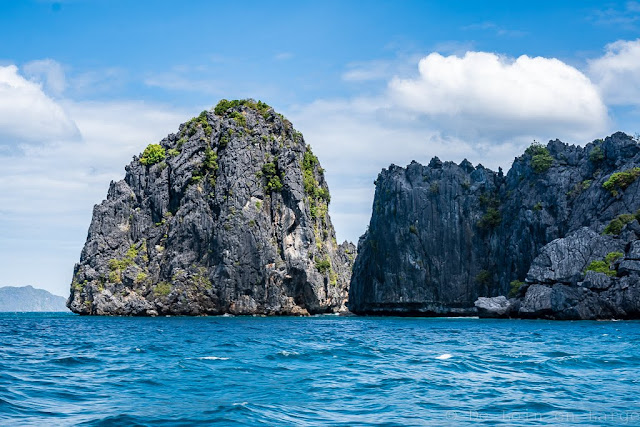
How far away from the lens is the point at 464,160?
133 m

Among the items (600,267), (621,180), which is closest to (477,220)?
(621,180)

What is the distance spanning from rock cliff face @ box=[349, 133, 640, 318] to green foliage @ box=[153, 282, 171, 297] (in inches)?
1518

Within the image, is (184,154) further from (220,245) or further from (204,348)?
(204,348)

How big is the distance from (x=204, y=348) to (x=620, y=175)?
8002 centimetres

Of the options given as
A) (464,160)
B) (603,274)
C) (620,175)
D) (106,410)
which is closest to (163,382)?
(106,410)

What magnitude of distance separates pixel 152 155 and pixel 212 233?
27447 millimetres

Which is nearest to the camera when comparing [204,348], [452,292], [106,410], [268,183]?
[106,410]

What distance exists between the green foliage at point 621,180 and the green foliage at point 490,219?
2441 centimetres

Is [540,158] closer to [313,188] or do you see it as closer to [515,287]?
[515,287]

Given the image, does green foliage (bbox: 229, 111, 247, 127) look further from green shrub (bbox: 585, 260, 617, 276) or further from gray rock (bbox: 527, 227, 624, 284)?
green shrub (bbox: 585, 260, 617, 276)

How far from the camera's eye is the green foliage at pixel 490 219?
12331cm

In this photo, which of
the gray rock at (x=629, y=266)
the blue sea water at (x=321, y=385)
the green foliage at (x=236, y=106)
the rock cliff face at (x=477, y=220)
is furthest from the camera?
the green foliage at (x=236, y=106)

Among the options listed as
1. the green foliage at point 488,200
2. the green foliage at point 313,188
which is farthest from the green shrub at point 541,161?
the green foliage at point 313,188

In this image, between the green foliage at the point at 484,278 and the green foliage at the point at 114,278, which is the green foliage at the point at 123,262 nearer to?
the green foliage at the point at 114,278
